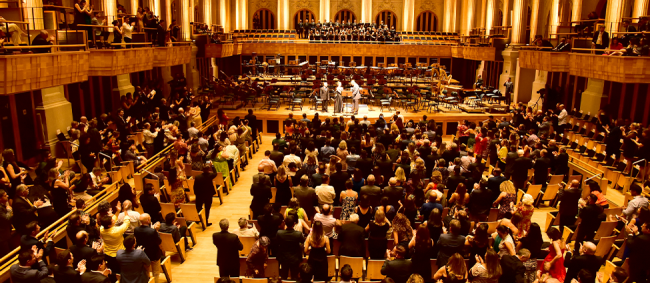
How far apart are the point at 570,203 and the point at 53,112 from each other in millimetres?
12575

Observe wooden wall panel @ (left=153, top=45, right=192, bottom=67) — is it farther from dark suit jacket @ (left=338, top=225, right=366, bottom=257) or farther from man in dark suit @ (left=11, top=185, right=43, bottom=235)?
dark suit jacket @ (left=338, top=225, right=366, bottom=257)

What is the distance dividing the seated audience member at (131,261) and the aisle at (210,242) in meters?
1.44

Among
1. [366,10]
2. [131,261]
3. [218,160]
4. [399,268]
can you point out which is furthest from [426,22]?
[131,261]

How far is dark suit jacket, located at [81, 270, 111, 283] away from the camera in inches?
219

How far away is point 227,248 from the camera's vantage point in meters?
6.48

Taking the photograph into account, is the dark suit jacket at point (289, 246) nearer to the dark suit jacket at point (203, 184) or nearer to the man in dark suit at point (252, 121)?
the dark suit jacket at point (203, 184)

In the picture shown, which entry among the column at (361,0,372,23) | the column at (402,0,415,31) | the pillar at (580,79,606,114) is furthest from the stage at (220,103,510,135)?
the column at (361,0,372,23)

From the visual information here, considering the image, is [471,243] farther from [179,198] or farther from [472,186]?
[179,198]

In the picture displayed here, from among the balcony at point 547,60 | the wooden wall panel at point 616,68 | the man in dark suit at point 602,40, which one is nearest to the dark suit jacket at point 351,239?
the wooden wall panel at point 616,68

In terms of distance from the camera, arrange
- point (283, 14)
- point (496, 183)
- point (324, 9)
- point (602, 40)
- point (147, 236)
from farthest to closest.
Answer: point (324, 9) < point (283, 14) < point (602, 40) < point (496, 183) < point (147, 236)

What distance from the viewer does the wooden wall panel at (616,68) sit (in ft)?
41.4

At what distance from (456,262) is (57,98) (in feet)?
39.9

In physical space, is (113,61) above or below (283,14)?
below

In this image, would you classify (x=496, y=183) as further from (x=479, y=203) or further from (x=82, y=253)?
(x=82, y=253)
